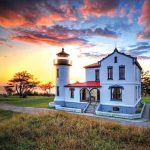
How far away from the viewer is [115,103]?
908 inches

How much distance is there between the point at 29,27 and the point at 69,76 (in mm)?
13982

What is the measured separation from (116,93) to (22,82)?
34.7 m

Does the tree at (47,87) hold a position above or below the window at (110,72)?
below

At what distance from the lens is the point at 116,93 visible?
23109 mm

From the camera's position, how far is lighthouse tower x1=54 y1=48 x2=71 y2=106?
Result: 29.0m

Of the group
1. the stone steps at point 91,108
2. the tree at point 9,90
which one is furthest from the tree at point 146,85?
the tree at point 9,90

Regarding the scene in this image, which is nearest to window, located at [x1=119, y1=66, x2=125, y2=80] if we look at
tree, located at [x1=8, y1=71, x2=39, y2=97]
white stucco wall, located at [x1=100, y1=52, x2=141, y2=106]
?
white stucco wall, located at [x1=100, y1=52, x2=141, y2=106]

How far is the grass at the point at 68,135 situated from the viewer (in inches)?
409

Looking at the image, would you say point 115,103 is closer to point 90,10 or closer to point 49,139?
point 90,10

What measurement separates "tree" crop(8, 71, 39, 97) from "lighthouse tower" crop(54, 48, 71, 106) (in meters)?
25.1

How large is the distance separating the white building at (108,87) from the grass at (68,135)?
834 cm

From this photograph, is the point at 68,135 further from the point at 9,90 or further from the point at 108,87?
the point at 9,90

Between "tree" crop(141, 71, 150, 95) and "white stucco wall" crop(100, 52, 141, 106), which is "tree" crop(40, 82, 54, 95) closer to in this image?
"tree" crop(141, 71, 150, 95)

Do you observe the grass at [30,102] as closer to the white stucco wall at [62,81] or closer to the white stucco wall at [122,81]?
the white stucco wall at [62,81]
